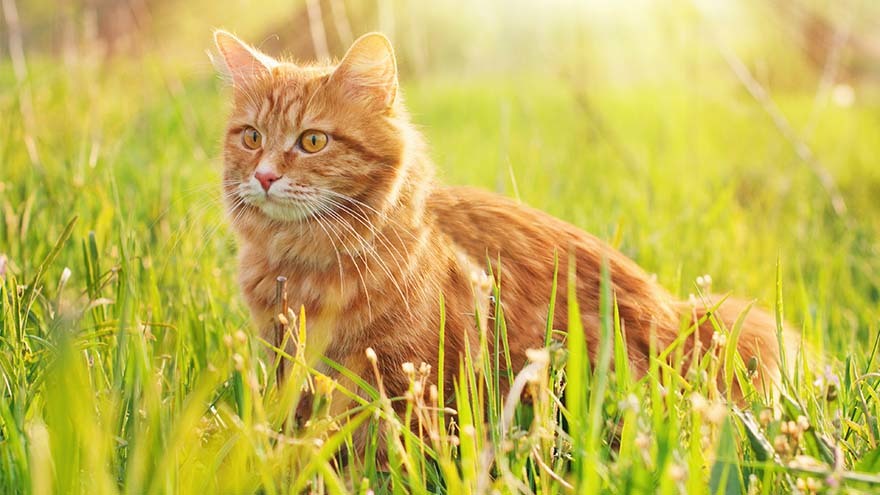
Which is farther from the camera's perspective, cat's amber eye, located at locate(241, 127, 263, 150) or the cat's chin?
cat's amber eye, located at locate(241, 127, 263, 150)

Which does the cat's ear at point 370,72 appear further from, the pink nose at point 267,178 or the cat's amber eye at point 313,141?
the pink nose at point 267,178

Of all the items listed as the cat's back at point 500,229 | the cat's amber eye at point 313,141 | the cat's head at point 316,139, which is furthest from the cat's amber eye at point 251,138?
the cat's back at point 500,229

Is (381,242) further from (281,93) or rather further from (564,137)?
(564,137)

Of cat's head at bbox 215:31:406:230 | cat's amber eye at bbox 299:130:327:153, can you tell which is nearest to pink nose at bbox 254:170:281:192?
cat's head at bbox 215:31:406:230

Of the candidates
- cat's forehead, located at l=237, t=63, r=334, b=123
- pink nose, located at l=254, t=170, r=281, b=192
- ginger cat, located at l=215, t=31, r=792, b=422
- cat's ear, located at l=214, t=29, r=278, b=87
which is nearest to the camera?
ginger cat, located at l=215, t=31, r=792, b=422

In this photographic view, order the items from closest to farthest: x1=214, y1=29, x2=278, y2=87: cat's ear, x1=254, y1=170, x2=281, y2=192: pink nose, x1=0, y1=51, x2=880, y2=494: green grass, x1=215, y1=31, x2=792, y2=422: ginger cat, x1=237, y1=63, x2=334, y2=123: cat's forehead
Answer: x1=0, y1=51, x2=880, y2=494: green grass → x1=215, y1=31, x2=792, y2=422: ginger cat → x1=254, y1=170, x2=281, y2=192: pink nose → x1=237, y1=63, x2=334, y2=123: cat's forehead → x1=214, y1=29, x2=278, y2=87: cat's ear

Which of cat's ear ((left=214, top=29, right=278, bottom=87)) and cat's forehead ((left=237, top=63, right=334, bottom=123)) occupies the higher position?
cat's ear ((left=214, top=29, right=278, bottom=87))

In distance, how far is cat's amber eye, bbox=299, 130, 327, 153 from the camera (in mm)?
1978

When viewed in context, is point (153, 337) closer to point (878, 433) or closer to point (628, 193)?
point (878, 433)

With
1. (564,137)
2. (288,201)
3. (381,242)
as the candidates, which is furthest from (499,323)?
(564,137)

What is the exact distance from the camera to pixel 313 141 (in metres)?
2.00

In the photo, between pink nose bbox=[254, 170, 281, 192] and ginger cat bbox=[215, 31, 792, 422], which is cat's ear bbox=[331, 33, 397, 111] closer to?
ginger cat bbox=[215, 31, 792, 422]

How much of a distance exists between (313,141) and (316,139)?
0.4 inches

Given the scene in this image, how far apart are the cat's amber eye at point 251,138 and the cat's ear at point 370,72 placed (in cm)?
23
